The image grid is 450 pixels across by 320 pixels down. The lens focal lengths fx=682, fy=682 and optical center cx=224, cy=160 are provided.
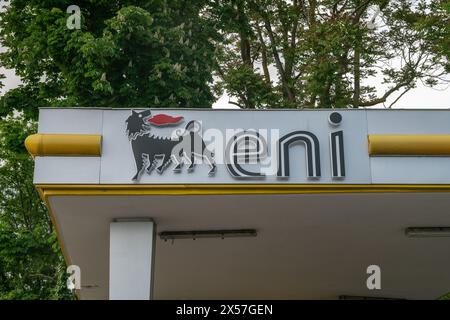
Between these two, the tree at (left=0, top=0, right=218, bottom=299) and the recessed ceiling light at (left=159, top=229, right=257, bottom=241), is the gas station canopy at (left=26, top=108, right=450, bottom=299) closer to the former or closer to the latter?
the recessed ceiling light at (left=159, top=229, right=257, bottom=241)

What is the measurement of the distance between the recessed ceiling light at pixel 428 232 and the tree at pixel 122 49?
6.45 m

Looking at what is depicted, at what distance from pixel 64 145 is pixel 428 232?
6.00m

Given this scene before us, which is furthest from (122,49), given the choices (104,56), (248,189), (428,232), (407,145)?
(428,232)

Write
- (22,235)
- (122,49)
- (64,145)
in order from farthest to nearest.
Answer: (22,235)
(122,49)
(64,145)

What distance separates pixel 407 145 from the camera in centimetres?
980

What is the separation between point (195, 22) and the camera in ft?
56.4

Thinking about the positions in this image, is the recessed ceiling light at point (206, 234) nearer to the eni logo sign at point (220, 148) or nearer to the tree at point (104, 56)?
the eni logo sign at point (220, 148)

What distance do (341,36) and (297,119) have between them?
984cm

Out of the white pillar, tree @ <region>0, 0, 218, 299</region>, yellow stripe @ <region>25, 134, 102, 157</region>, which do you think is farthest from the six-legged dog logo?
tree @ <region>0, 0, 218, 299</region>

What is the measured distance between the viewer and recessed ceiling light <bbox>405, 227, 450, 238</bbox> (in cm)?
1119

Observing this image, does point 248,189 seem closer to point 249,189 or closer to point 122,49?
point 249,189

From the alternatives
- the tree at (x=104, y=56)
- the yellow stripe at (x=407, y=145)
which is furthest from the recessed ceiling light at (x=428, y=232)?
the tree at (x=104, y=56)
